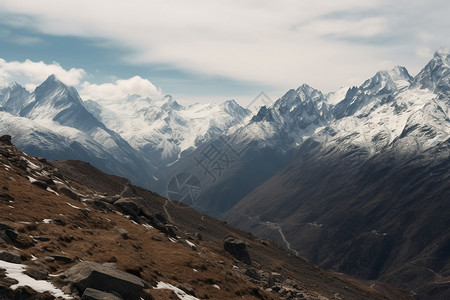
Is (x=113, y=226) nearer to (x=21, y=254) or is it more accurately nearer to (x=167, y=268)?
(x=167, y=268)

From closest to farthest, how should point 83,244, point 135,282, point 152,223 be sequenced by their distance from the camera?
point 135,282
point 83,244
point 152,223

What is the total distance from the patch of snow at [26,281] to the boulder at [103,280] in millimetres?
1617

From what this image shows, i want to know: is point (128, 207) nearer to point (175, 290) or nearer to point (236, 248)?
point (236, 248)

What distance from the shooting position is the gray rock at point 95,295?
34750 millimetres

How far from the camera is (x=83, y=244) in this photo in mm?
49281

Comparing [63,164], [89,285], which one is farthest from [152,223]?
[63,164]


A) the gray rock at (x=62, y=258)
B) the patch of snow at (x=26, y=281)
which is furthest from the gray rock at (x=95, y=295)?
the gray rock at (x=62, y=258)

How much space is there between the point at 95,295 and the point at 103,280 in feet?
6.94

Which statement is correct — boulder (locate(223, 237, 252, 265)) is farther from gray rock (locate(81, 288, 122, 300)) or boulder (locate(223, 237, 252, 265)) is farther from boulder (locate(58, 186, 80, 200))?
A: gray rock (locate(81, 288, 122, 300))

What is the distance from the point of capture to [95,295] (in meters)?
35.1

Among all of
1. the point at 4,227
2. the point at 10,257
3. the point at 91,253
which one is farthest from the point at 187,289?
the point at 4,227

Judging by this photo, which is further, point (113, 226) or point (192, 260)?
point (113, 226)

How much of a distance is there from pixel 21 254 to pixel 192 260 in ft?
85.1

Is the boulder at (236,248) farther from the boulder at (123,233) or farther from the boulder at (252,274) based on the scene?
the boulder at (123,233)
